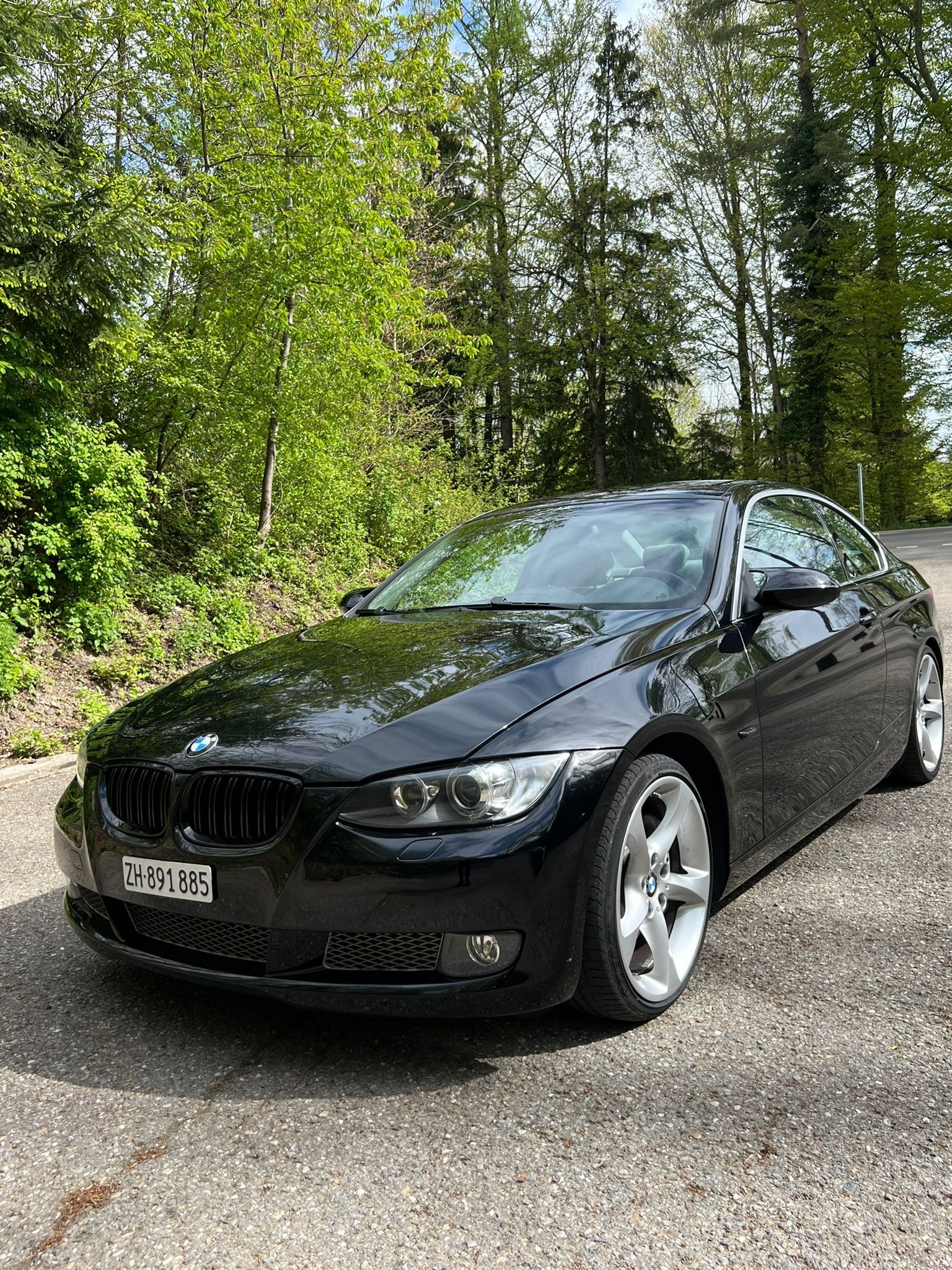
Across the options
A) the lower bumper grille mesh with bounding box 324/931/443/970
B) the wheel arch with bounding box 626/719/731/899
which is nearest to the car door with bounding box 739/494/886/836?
the wheel arch with bounding box 626/719/731/899

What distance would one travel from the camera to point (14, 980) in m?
2.98

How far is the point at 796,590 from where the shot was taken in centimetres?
323

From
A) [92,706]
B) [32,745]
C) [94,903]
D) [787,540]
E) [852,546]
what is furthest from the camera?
[92,706]

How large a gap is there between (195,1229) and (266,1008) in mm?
873

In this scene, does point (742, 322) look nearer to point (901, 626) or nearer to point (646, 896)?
point (901, 626)

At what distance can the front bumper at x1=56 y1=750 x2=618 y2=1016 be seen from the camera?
218cm

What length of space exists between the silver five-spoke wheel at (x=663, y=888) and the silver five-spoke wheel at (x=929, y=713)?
2362mm

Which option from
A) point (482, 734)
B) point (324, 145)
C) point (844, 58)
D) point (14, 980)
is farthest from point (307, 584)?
point (844, 58)

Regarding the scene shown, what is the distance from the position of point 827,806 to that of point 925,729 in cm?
145

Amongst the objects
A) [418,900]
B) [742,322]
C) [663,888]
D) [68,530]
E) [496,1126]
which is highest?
[742,322]

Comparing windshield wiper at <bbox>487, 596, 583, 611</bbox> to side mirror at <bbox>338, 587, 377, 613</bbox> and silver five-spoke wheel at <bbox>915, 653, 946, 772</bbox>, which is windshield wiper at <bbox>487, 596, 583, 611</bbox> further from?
silver five-spoke wheel at <bbox>915, 653, 946, 772</bbox>

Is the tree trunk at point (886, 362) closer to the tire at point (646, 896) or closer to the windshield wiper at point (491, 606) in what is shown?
the windshield wiper at point (491, 606)

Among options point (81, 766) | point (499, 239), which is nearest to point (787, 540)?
point (81, 766)

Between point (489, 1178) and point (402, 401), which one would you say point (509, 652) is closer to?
point (489, 1178)
